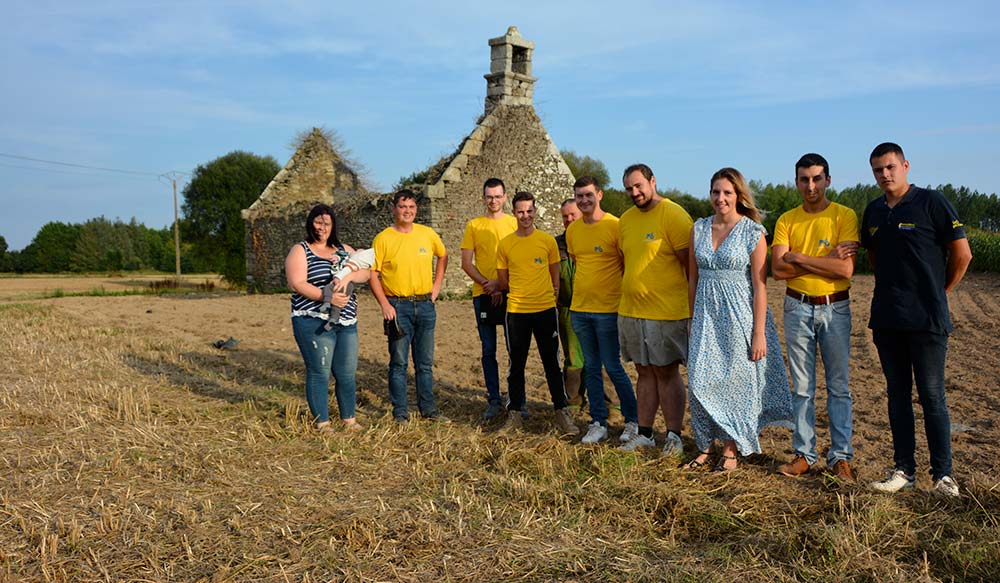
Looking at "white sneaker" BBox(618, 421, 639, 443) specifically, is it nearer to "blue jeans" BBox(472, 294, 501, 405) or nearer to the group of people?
the group of people

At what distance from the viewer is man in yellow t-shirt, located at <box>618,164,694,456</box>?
16.7ft

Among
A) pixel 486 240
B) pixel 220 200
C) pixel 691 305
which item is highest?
pixel 220 200

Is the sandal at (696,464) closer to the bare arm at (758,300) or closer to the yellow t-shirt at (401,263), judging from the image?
the bare arm at (758,300)

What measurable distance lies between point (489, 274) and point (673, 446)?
7.42 ft

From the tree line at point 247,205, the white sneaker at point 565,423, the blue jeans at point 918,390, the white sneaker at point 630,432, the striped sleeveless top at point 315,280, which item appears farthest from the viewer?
the tree line at point 247,205

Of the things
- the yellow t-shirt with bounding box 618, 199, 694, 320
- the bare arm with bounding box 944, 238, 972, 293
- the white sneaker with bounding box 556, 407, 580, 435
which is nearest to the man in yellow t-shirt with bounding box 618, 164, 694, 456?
the yellow t-shirt with bounding box 618, 199, 694, 320

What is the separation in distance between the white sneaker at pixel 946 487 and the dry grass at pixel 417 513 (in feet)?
0.34

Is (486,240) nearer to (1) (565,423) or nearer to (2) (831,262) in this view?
(1) (565,423)

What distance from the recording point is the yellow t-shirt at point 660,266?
5.07m

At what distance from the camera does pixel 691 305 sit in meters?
5.01

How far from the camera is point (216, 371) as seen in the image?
334 inches

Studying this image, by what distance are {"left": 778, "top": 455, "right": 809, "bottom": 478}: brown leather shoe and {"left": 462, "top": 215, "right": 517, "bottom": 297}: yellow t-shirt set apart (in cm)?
284

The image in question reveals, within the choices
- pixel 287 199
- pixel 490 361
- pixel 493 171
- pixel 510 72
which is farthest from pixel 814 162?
pixel 287 199

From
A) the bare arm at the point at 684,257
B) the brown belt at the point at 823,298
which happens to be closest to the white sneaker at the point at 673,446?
the bare arm at the point at 684,257
